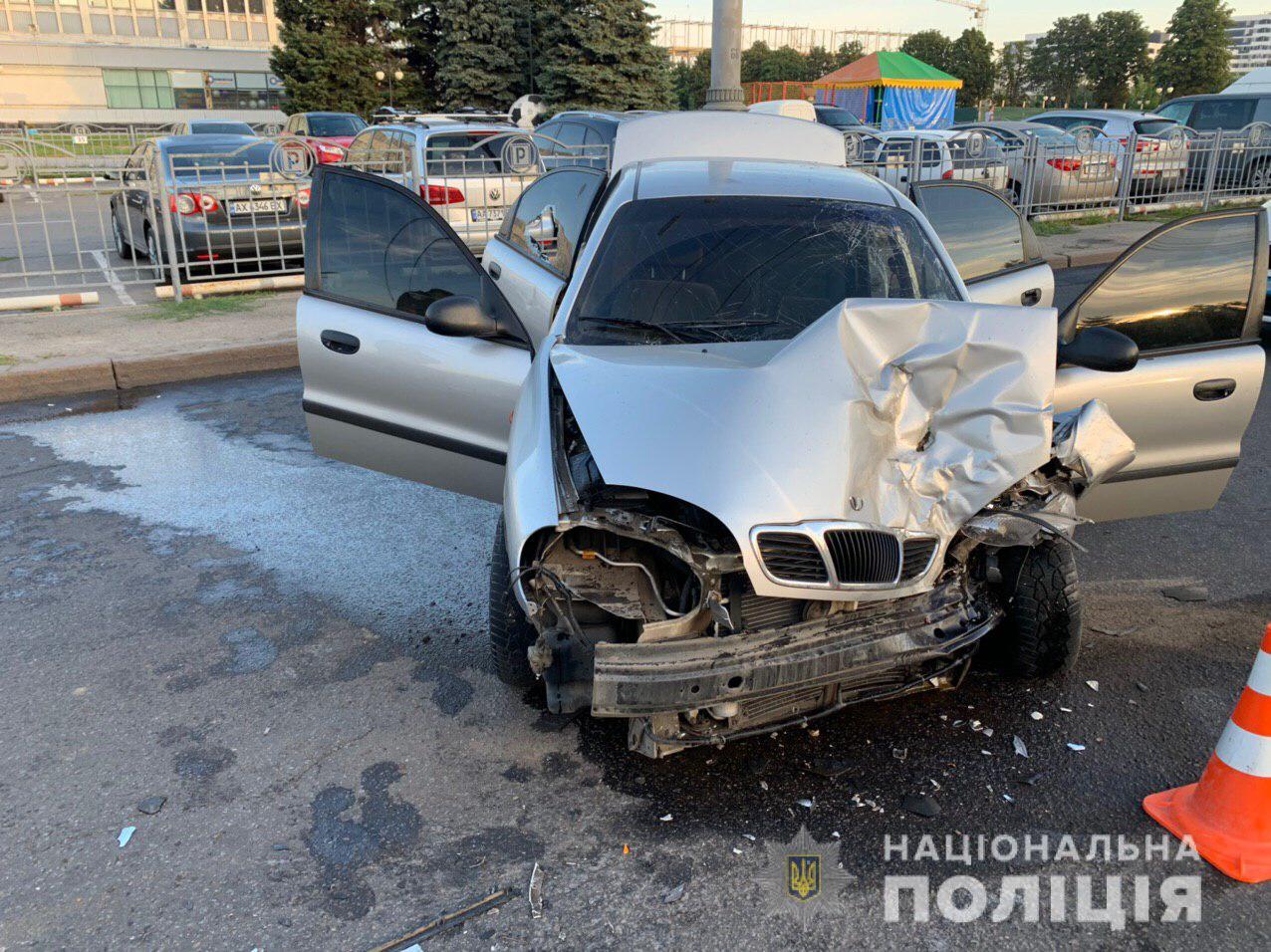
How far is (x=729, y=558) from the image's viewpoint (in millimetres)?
2873

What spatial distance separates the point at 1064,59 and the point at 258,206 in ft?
224

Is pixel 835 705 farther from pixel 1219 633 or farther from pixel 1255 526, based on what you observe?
pixel 1255 526

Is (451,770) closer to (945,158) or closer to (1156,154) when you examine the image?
(945,158)

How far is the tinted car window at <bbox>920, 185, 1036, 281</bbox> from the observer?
18.0 ft

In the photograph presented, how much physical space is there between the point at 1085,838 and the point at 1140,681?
1.03 metres

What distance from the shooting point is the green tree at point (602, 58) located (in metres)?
30.0

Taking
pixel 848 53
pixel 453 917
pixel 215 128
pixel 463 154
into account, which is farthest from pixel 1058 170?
pixel 848 53

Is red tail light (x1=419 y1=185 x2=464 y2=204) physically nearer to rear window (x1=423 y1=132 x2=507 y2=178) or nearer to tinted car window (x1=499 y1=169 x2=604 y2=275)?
rear window (x1=423 y1=132 x2=507 y2=178)

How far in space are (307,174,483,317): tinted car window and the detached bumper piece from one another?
2325 millimetres

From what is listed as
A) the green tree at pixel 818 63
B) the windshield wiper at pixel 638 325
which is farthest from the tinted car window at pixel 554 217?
the green tree at pixel 818 63

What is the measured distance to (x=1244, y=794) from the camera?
113 inches

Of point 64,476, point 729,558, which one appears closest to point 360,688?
point 729,558

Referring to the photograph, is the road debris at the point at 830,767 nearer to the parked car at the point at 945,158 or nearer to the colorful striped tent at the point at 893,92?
the parked car at the point at 945,158

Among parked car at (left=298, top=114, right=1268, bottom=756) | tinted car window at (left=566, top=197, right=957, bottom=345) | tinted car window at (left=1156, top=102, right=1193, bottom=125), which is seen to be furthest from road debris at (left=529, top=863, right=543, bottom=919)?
tinted car window at (left=1156, top=102, right=1193, bottom=125)
